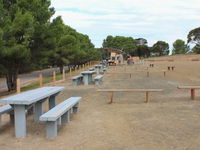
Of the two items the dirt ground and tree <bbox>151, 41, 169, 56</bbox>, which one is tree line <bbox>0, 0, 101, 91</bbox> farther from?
tree <bbox>151, 41, 169, 56</bbox>

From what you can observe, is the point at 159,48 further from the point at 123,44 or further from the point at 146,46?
the point at 123,44

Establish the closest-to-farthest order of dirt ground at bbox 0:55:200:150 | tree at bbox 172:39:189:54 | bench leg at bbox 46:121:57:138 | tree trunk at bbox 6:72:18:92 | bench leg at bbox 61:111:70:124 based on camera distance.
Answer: dirt ground at bbox 0:55:200:150 < bench leg at bbox 46:121:57:138 < bench leg at bbox 61:111:70:124 < tree trunk at bbox 6:72:18:92 < tree at bbox 172:39:189:54

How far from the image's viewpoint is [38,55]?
44.8 feet

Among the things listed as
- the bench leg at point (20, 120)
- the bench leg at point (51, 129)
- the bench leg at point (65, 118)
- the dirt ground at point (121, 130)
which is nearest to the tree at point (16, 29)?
the dirt ground at point (121, 130)

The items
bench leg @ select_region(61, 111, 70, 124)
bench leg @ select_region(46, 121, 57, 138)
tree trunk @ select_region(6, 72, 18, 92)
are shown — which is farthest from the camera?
tree trunk @ select_region(6, 72, 18, 92)

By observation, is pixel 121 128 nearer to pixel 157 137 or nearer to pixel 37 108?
pixel 157 137

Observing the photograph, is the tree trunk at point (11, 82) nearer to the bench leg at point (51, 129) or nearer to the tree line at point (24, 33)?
the tree line at point (24, 33)

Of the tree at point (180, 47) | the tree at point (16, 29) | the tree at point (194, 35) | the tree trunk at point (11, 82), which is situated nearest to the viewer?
the tree at point (16, 29)

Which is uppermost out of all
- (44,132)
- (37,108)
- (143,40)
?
(143,40)

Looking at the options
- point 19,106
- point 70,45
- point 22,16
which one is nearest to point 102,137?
point 19,106

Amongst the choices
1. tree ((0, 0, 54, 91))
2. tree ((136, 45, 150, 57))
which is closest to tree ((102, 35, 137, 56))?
tree ((136, 45, 150, 57))

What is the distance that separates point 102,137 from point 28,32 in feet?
29.1

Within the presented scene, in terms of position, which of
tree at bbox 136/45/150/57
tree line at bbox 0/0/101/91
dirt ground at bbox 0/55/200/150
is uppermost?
tree at bbox 136/45/150/57

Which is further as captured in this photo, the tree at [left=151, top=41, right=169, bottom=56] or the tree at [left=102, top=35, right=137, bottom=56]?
the tree at [left=151, top=41, right=169, bottom=56]
